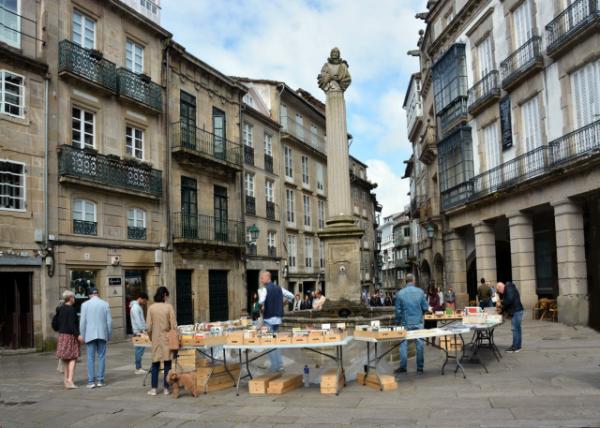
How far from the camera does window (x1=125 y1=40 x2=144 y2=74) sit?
22922 mm

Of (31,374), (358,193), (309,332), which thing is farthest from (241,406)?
(358,193)

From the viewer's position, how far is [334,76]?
16.9 metres

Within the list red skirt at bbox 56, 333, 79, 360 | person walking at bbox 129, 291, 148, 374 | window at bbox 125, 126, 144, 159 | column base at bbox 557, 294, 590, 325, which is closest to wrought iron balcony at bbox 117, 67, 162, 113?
window at bbox 125, 126, 144, 159

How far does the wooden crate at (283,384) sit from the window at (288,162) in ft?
88.9

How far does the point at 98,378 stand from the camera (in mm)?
11102

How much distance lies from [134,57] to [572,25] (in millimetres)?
15399

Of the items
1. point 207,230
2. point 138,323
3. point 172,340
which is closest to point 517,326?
point 172,340

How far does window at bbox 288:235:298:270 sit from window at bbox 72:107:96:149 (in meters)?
17.6

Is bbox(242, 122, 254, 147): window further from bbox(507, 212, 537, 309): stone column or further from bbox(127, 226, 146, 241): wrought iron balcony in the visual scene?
bbox(507, 212, 537, 309): stone column

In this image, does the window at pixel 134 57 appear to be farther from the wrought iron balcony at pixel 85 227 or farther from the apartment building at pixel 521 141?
the apartment building at pixel 521 141

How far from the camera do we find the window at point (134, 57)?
75.2 feet

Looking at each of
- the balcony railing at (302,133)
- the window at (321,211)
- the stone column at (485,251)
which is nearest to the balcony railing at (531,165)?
the stone column at (485,251)

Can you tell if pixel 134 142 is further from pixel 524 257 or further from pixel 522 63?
pixel 524 257

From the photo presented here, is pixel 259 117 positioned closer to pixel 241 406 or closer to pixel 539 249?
pixel 539 249
